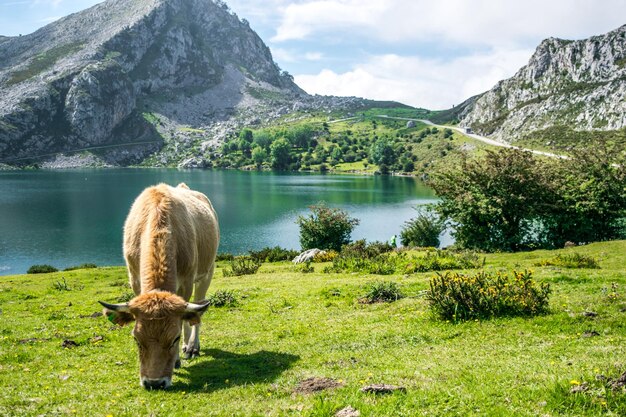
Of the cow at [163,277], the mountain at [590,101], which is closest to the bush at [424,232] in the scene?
the cow at [163,277]

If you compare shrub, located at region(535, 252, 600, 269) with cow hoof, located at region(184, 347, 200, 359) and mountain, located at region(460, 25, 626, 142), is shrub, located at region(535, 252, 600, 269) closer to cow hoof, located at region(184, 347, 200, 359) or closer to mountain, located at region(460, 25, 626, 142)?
cow hoof, located at region(184, 347, 200, 359)

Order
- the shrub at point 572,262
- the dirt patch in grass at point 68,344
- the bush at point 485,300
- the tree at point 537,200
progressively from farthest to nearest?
the tree at point 537,200, the shrub at point 572,262, the bush at point 485,300, the dirt patch in grass at point 68,344

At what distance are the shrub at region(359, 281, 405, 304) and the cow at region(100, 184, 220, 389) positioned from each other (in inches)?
279

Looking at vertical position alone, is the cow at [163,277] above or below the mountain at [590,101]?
below

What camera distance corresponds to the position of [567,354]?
9.38 meters

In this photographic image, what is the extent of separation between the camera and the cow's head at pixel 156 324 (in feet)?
26.1

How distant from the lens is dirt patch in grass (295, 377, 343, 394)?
323 inches

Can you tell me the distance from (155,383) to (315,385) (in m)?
2.95

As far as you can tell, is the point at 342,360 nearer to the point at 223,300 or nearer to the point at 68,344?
the point at 68,344

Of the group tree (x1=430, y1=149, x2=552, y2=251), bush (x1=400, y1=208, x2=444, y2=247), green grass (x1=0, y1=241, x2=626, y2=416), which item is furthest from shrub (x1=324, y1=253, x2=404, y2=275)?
bush (x1=400, y1=208, x2=444, y2=247)

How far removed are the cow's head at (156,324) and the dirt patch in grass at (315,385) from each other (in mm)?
2357

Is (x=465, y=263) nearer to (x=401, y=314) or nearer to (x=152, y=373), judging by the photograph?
(x=401, y=314)

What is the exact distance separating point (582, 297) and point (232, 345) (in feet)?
37.2

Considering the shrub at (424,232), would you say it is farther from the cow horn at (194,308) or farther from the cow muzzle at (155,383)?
the cow muzzle at (155,383)
